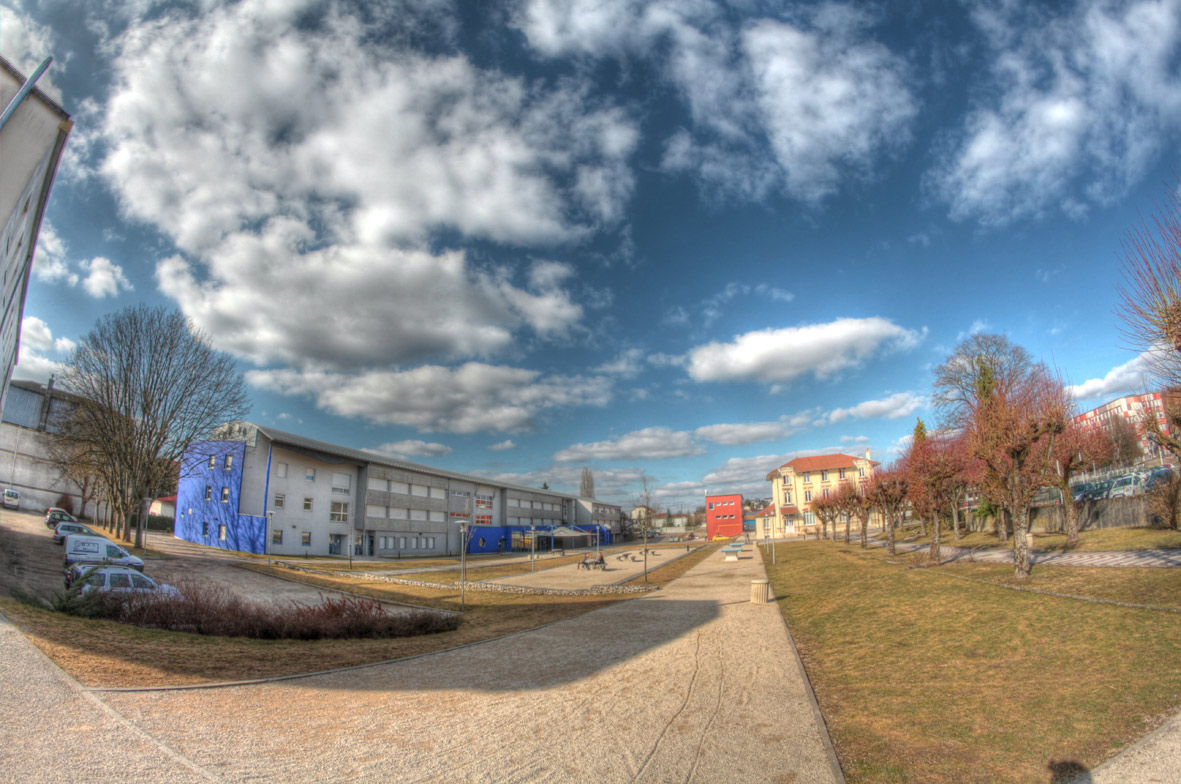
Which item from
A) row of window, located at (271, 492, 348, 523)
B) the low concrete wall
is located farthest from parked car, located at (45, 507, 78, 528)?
the low concrete wall

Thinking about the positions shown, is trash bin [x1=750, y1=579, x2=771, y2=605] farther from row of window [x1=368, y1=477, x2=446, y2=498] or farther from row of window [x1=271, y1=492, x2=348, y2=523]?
row of window [x1=368, y1=477, x2=446, y2=498]

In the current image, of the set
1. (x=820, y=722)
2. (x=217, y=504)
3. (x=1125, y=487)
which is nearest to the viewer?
(x=820, y=722)

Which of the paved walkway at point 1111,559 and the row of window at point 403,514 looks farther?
the row of window at point 403,514

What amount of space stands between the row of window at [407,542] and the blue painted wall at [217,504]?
40.0 ft

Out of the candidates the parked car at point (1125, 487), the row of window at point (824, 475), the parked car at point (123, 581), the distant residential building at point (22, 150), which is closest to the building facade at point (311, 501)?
the parked car at point (123, 581)

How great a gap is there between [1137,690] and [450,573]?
2995cm

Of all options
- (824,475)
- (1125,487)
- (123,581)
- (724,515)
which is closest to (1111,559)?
(1125,487)

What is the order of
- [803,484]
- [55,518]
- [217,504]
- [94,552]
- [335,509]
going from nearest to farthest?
[94,552] → [55,518] → [217,504] → [335,509] → [803,484]

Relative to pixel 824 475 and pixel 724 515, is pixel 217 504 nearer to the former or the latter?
pixel 724 515

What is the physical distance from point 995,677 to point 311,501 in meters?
48.0

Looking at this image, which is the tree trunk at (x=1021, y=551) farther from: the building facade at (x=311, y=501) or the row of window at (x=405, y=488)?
the row of window at (x=405, y=488)

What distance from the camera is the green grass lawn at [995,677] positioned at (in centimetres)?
565

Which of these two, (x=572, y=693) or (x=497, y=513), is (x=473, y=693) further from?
(x=497, y=513)

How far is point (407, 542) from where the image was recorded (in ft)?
176
